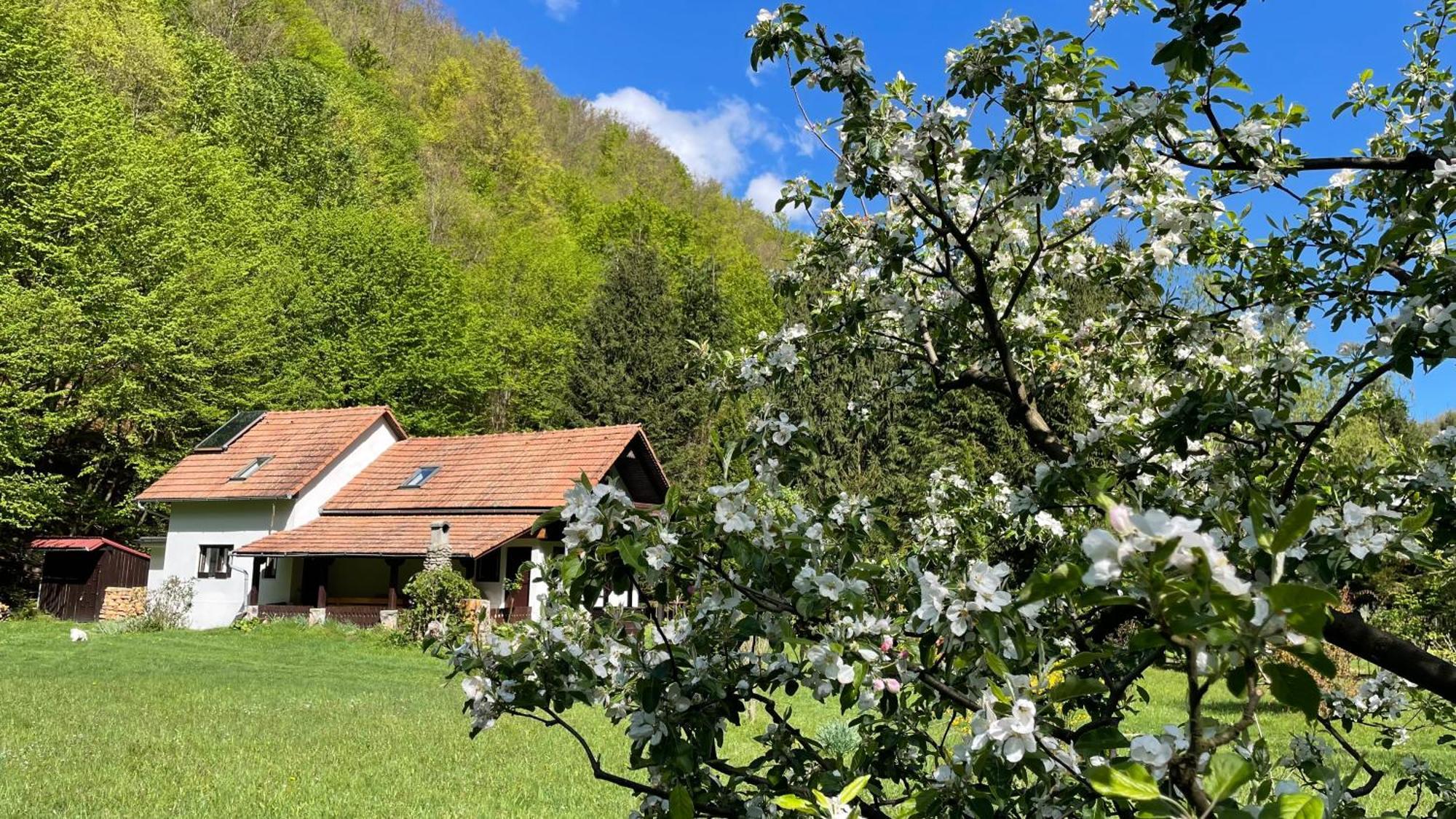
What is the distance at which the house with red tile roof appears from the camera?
21.1m

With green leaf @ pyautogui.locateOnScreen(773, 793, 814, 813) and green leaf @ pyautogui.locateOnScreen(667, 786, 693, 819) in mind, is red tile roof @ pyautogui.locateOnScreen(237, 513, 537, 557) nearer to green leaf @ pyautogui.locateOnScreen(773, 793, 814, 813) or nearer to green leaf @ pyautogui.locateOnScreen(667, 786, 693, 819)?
green leaf @ pyautogui.locateOnScreen(667, 786, 693, 819)

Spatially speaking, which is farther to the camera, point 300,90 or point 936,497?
point 300,90

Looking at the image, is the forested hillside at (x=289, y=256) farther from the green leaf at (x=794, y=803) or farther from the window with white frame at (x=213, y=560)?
the green leaf at (x=794, y=803)

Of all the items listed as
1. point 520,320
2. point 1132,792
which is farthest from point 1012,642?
point 520,320

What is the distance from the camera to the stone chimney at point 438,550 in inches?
722

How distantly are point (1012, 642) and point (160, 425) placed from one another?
30.1 m

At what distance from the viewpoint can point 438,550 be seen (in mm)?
18391

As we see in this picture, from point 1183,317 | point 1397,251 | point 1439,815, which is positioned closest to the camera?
point 1439,815

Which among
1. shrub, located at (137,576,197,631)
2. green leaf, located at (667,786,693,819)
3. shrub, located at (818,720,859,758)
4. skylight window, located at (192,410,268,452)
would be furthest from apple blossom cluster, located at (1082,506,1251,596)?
skylight window, located at (192,410,268,452)

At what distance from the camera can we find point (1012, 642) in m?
1.53

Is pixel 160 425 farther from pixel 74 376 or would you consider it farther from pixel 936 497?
pixel 936 497

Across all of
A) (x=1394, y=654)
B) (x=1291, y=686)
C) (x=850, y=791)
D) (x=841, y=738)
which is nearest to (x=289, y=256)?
(x=841, y=738)

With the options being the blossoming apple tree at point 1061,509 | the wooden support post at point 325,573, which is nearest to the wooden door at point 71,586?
the wooden support post at point 325,573

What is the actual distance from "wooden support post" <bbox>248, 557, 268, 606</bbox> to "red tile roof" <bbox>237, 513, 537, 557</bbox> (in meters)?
0.88
